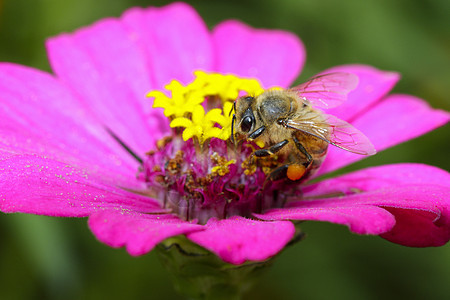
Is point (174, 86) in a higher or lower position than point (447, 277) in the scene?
higher

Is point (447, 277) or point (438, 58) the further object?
point (438, 58)

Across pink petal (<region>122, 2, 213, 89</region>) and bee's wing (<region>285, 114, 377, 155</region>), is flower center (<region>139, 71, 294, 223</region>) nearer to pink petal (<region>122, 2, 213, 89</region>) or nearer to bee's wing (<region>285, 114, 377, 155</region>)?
bee's wing (<region>285, 114, 377, 155</region>)

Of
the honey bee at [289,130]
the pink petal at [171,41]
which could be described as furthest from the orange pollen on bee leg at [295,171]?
the pink petal at [171,41]

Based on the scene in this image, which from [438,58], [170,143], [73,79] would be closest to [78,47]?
[73,79]

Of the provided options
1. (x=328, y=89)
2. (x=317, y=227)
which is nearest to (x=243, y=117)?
(x=328, y=89)

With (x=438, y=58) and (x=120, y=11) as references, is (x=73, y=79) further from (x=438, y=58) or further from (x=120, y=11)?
(x=438, y=58)

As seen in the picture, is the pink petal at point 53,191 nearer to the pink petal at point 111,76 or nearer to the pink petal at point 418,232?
the pink petal at point 111,76
